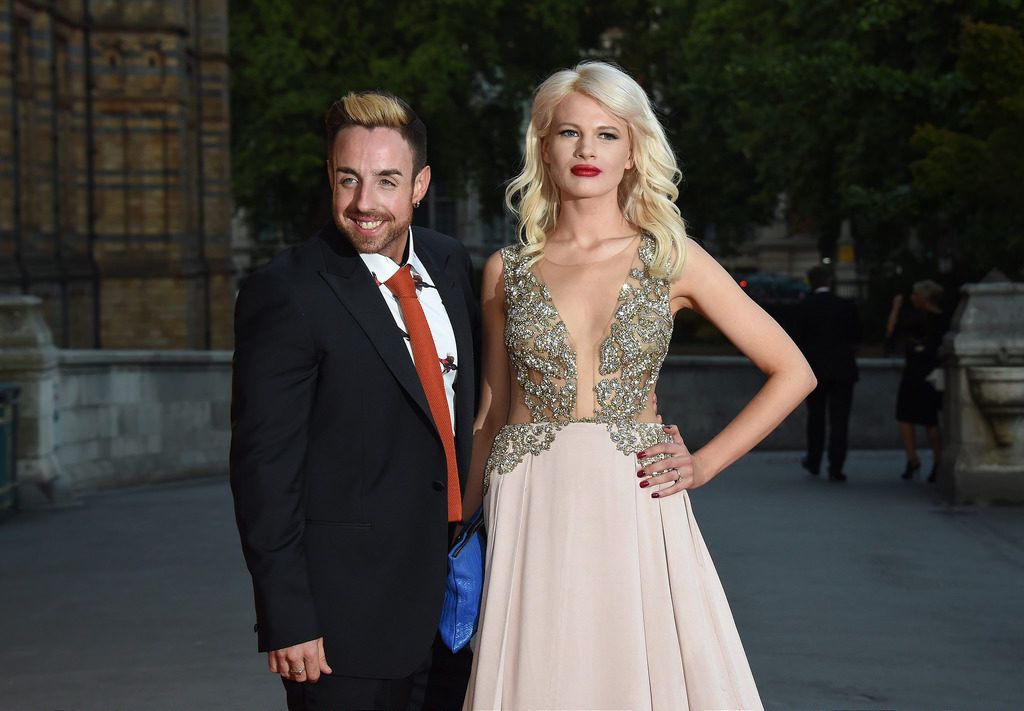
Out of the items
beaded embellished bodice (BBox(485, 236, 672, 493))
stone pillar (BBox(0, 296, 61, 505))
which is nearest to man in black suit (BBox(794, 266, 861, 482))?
stone pillar (BBox(0, 296, 61, 505))

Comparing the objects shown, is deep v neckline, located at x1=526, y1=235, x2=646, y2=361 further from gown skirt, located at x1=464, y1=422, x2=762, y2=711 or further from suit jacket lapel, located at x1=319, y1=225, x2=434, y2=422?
suit jacket lapel, located at x1=319, y1=225, x2=434, y2=422

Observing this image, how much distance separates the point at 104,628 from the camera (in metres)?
8.24

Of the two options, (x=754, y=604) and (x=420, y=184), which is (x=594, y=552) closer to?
(x=420, y=184)

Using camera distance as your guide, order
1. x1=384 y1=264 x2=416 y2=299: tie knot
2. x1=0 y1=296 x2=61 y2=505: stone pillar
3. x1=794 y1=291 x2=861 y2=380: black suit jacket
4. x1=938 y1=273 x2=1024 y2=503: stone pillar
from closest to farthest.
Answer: x1=384 y1=264 x2=416 y2=299: tie knot < x1=938 y1=273 x2=1024 y2=503: stone pillar < x1=0 y1=296 x2=61 y2=505: stone pillar < x1=794 y1=291 x2=861 y2=380: black suit jacket

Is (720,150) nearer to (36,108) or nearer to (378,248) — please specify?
(36,108)

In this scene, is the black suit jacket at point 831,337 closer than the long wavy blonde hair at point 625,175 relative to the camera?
No

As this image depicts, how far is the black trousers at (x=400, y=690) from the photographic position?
386 cm

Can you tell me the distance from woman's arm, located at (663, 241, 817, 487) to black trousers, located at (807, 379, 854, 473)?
1120cm

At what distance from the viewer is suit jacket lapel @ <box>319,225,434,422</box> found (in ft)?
12.6

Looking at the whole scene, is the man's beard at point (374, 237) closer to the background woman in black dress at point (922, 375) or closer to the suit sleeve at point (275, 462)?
the suit sleeve at point (275, 462)

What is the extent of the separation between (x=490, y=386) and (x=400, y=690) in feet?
2.38

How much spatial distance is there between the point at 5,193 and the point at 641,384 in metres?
20.1

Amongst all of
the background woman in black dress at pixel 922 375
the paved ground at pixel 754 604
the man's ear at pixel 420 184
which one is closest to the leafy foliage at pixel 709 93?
the background woman in black dress at pixel 922 375

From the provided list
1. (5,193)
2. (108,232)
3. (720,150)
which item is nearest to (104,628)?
(5,193)
